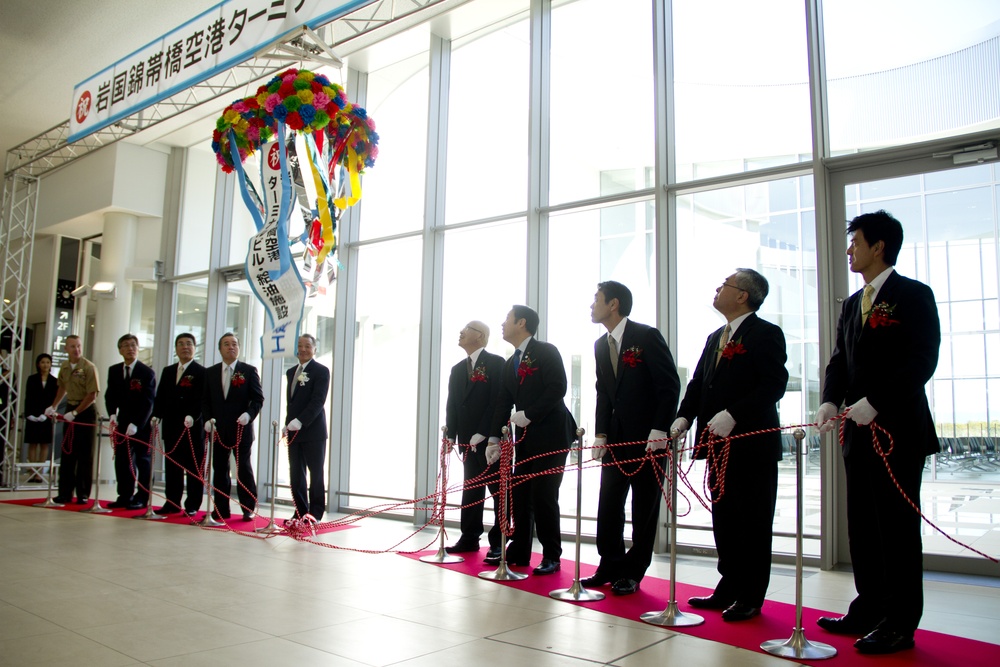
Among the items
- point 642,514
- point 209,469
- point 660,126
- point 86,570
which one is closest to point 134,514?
point 209,469

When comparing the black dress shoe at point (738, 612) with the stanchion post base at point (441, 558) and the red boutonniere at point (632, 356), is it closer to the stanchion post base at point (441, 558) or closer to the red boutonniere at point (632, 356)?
the red boutonniere at point (632, 356)

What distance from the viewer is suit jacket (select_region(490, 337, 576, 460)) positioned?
433 centimetres

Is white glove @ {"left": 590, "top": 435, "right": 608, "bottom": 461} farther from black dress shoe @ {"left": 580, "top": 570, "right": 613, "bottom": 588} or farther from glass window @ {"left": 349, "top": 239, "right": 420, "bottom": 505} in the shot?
glass window @ {"left": 349, "top": 239, "right": 420, "bottom": 505}

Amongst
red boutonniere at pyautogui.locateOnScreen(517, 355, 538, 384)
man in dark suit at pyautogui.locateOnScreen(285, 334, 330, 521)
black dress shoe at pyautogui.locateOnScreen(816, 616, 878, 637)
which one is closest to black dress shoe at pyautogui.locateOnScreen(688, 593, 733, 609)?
black dress shoe at pyautogui.locateOnScreen(816, 616, 878, 637)

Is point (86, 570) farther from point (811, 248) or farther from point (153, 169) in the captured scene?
point (153, 169)

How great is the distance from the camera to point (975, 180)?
434cm

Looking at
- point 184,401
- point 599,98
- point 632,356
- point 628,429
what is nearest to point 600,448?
point 628,429

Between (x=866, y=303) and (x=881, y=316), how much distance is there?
0.38 ft

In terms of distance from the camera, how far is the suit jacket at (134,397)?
705cm

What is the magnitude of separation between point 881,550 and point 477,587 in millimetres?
1964

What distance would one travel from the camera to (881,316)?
286cm

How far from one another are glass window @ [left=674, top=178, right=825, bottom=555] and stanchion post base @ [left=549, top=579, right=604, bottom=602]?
5.60 feet

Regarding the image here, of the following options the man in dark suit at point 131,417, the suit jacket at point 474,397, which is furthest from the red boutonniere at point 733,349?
the man in dark suit at point 131,417

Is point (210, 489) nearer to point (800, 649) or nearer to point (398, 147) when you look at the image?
point (398, 147)
